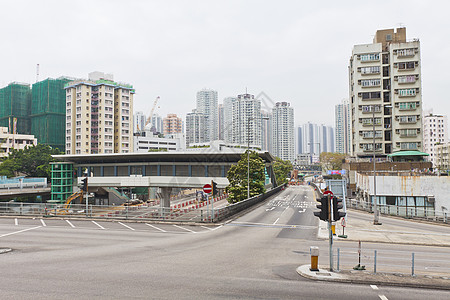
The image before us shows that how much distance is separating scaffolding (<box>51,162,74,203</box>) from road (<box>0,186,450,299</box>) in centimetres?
3454

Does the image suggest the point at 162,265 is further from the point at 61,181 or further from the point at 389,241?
the point at 61,181

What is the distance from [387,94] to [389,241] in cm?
6293

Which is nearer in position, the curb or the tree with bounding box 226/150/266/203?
the curb

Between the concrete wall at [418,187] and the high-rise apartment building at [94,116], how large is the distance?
101221 millimetres

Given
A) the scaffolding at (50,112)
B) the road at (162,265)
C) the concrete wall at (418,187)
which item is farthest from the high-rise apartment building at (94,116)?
the concrete wall at (418,187)

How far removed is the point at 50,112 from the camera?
125500 mm

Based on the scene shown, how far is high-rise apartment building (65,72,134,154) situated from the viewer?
11625 cm

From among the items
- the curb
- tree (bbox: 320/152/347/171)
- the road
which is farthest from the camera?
tree (bbox: 320/152/347/171)

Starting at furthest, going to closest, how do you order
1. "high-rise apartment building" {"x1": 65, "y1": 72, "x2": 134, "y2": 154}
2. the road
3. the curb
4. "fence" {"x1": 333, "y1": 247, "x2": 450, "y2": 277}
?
"high-rise apartment building" {"x1": 65, "y1": 72, "x2": 134, "y2": 154}
"fence" {"x1": 333, "y1": 247, "x2": 450, "y2": 277}
the curb
the road

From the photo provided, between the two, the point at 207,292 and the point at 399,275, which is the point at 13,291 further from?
the point at 399,275

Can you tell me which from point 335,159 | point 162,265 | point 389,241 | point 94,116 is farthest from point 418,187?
point 94,116

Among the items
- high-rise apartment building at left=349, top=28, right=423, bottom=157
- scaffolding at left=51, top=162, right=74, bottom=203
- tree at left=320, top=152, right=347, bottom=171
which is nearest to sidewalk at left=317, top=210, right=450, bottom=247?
scaffolding at left=51, top=162, right=74, bottom=203

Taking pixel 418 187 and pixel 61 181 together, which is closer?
pixel 418 187

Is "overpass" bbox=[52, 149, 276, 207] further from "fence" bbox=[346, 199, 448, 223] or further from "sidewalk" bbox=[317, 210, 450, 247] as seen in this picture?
"sidewalk" bbox=[317, 210, 450, 247]
